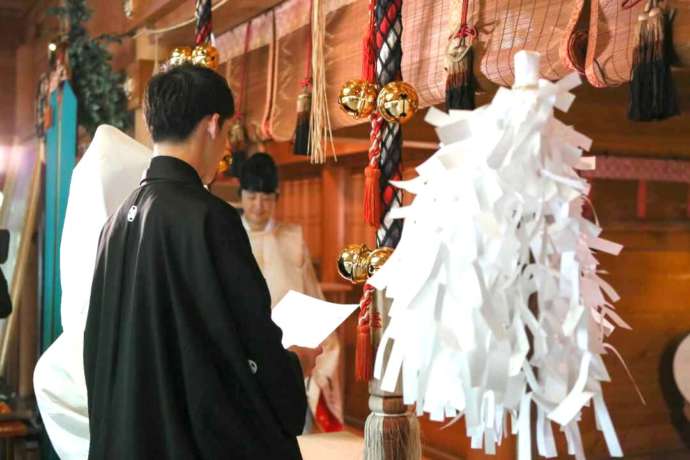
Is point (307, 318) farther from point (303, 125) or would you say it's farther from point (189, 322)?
point (303, 125)

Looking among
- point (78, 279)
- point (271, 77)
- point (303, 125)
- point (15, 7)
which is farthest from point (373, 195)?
point (15, 7)

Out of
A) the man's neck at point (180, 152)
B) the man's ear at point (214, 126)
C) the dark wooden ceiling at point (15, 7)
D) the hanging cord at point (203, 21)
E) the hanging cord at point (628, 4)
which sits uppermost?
the dark wooden ceiling at point (15, 7)

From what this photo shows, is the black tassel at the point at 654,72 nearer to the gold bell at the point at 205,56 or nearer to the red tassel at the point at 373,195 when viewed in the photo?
the red tassel at the point at 373,195

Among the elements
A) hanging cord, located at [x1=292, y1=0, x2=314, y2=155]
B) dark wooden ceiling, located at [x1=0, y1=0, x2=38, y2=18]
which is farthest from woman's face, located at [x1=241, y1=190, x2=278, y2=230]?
dark wooden ceiling, located at [x1=0, y1=0, x2=38, y2=18]

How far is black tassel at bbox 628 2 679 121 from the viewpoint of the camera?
5.16 ft

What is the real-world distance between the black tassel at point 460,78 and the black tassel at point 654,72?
1.37 feet

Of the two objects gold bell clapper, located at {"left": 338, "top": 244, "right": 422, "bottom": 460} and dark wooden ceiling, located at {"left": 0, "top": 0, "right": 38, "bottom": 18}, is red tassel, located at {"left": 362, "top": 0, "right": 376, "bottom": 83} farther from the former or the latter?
dark wooden ceiling, located at {"left": 0, "top": 0, "right": 38, "bottom": 18}

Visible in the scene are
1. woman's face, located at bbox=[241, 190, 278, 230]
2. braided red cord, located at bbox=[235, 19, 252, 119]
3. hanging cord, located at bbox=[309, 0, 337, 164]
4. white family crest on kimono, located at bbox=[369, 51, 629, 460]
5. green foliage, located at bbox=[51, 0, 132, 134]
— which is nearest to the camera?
white family crest on kimono, located at bbox=[369, 51, 629, 460]

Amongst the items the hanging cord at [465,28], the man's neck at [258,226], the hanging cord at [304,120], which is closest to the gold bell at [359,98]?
the hanging cord at [465,28]

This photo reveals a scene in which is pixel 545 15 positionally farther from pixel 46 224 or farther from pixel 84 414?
pixel 46 224

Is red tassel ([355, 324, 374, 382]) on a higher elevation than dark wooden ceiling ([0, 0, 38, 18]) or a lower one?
lower

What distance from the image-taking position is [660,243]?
5043 millimetres

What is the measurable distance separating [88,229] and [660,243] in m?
3.58

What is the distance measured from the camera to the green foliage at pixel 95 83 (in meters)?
4.31
